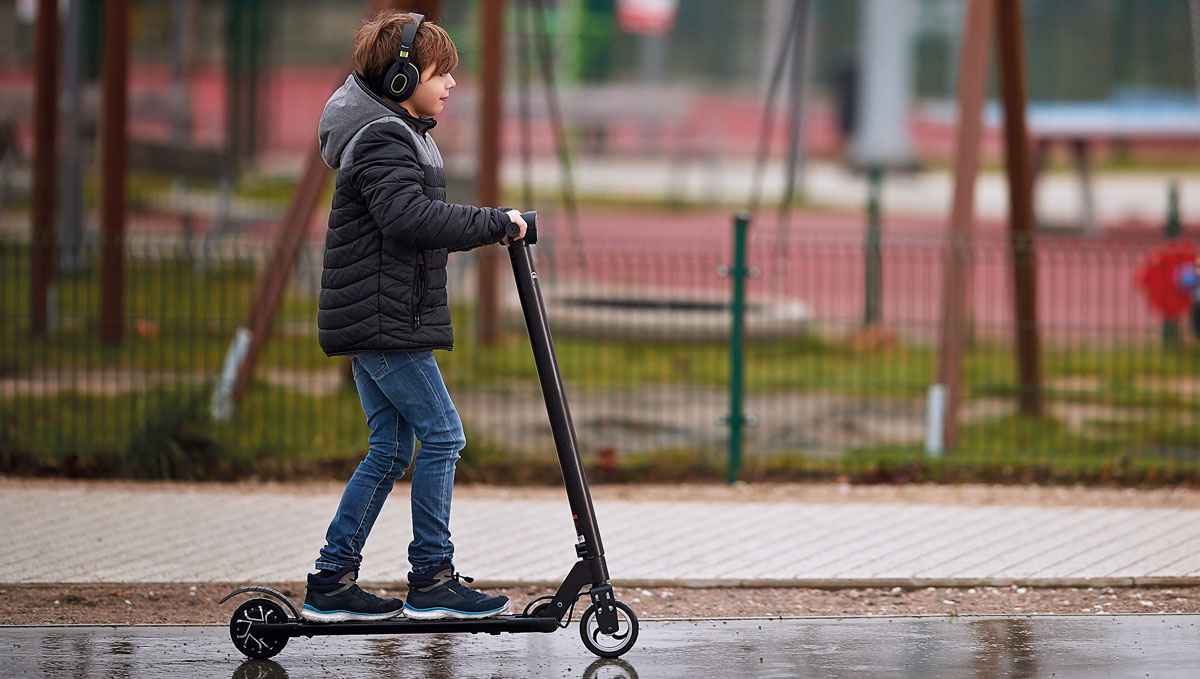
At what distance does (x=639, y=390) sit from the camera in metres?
10.4

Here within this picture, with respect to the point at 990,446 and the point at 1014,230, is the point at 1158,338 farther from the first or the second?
the point at 990,446

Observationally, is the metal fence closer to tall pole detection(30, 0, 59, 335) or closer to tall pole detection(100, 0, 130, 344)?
tall pole detection(30, 0, 59, 335)

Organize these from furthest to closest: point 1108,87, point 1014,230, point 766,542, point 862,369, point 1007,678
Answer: point 1108,87, point 862,369, point 1014,230, point 766,542, point 1007,678

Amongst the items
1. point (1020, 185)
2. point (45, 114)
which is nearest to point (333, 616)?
point (1020, 185)

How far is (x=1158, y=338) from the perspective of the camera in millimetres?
12055

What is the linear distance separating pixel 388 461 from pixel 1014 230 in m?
5.62

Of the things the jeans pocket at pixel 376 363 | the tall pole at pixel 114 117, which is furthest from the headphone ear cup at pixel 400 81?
the tall pole at pixel 114 117

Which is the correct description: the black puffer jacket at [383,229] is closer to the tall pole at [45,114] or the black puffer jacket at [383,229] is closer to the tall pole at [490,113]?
the tall pole at [490,113]

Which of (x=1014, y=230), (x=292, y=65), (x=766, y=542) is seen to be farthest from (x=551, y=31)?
(x=766, y=542)

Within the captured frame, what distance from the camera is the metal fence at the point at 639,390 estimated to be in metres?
8.25

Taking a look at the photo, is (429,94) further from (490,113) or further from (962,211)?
(490,113)

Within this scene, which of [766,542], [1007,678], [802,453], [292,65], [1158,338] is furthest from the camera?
[292,65]

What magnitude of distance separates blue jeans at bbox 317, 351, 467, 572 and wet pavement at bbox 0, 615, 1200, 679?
322 mm

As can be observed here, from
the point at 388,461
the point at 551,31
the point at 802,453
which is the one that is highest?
the point at 551,31
